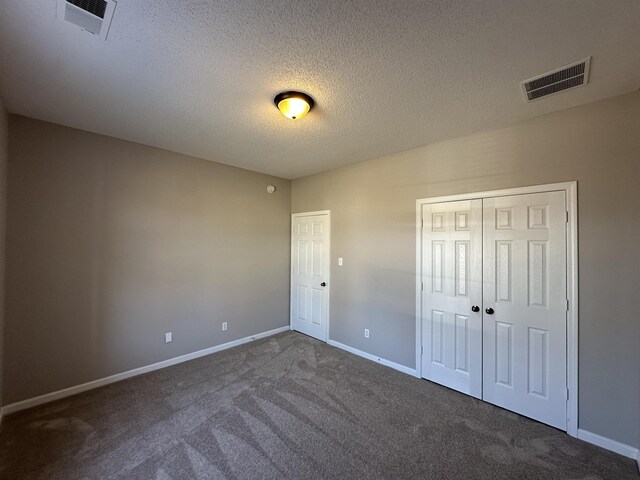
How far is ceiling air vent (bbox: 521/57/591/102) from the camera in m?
1.73

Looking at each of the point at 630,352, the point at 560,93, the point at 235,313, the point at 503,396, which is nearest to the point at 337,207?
the point at 235,313

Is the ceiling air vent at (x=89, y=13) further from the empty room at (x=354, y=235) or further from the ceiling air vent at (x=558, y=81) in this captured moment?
the ceiling air vent at (x=558, y=81)

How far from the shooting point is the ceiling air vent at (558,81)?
1732 millimetres

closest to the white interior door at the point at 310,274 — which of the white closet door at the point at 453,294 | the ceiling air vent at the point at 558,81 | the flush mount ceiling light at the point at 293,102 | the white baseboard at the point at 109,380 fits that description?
the white baseboard at the point at 109,380

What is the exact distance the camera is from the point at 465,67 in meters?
1.74

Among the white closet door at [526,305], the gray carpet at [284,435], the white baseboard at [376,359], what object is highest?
Result: the white closet door at [526,305]

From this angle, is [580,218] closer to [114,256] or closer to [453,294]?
[453,294]

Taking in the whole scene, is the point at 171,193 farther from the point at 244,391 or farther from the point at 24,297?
the point at 244,391

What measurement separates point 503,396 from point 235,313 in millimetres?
3474

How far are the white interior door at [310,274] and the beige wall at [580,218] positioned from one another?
783 mm

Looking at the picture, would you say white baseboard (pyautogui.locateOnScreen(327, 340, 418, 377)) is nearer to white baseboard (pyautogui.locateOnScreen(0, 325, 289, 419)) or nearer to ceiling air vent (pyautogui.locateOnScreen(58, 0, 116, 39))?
white baseboard (pyautogui.locateOnScreen(0, 325, 289, 419))

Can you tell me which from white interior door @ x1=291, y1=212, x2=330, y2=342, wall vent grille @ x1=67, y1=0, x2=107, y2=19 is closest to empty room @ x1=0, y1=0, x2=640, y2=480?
wall vent grille @ x1=67, y1=0, x2=107, y2=19

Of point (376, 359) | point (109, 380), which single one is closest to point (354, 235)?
point (376, 359)

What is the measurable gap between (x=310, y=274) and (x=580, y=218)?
3.36m
